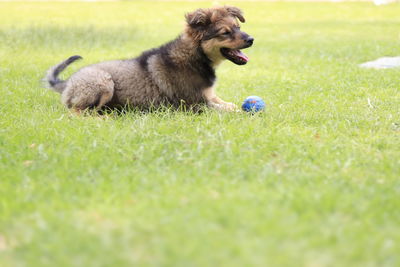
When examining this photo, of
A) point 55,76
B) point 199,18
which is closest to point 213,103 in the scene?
point 199,18

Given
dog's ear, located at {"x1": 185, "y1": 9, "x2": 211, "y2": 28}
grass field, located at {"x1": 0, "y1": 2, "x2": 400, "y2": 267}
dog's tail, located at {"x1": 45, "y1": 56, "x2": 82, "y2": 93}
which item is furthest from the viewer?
dog's tail, located at {"x1": 45, "y1": 56, "x2": 82, "y2": 93}

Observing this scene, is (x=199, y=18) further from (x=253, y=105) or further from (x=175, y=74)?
(x=253, y=105)

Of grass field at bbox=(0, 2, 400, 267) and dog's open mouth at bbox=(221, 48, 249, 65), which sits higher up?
dog's open mouth at bbox=(221, 48, 249, 65)

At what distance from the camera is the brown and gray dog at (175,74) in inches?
247

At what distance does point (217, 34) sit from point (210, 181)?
2.83 meters

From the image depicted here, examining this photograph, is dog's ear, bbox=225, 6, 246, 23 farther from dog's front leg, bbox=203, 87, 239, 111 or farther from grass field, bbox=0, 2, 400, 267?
grass field, bbox=0, 2, 400, 267

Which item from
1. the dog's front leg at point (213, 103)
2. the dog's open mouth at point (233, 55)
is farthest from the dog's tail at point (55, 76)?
the dog's open mouth at point (233, 55)

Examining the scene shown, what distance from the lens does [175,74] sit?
253 inches

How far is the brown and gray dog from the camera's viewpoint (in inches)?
247

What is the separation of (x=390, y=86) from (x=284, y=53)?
→ 5.25 m

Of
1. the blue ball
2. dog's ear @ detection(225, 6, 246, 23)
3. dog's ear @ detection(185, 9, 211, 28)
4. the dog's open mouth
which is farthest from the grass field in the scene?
dog's ear @ detection(225, 6, 246, 23)

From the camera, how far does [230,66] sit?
11.6 m

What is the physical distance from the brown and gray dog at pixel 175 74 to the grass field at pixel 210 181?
1.07 feet

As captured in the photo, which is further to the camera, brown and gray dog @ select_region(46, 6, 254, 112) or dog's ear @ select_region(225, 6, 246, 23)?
dog's ear @ select_region(225, 6, 246, 23)
